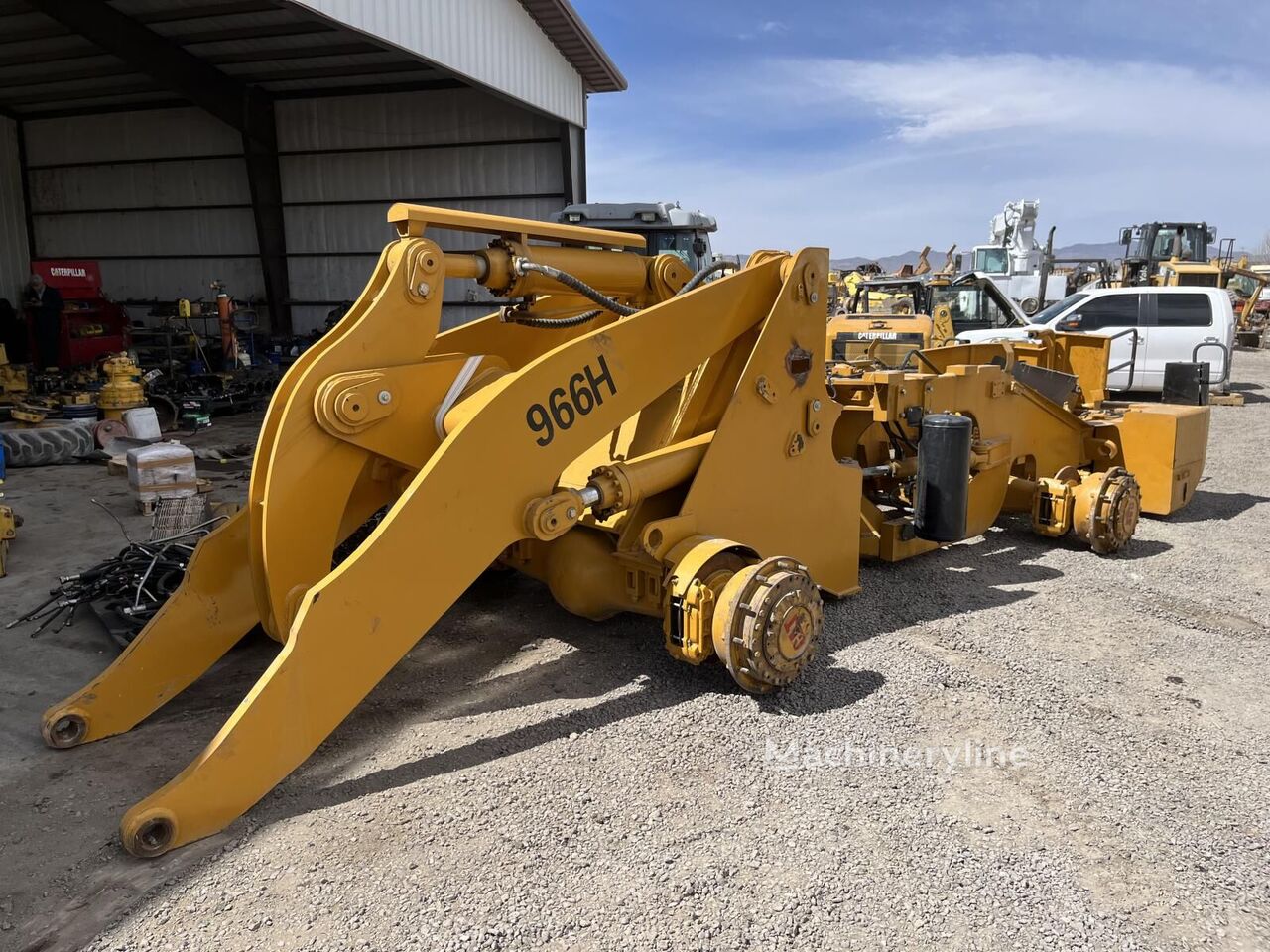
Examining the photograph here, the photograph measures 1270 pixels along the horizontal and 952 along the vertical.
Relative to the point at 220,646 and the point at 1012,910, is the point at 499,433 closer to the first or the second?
the point at 220,646

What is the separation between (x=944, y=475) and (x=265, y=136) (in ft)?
57.6

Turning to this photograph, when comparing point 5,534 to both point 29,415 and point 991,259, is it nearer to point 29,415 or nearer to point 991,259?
point 29,415

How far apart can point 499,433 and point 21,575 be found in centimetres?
431

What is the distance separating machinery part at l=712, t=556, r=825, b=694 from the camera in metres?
3.48

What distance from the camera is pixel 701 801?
3064 mm

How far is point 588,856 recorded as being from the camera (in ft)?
9.06

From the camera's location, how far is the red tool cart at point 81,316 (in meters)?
14.9

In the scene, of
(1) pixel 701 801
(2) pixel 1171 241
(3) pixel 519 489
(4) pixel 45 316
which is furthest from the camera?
(2) pixel 1171 241

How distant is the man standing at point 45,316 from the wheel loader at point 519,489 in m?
13.4

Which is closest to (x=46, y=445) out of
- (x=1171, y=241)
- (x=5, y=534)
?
(x=5, y=534)

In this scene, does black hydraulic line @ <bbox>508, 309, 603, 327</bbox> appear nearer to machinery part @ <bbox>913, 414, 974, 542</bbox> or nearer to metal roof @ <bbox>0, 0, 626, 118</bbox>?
machinery part @ <bbox>913, 414, 974, 542</bbox>

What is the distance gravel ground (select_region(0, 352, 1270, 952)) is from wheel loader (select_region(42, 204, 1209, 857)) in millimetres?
251

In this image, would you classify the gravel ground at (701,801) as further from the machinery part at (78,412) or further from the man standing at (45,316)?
the man standing at (45,316)

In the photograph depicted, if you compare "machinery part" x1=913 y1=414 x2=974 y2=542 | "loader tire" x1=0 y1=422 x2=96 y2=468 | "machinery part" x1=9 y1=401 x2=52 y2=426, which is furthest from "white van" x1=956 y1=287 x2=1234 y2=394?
"machinery part" x1=9 y1=401 x2=52 y2=426
